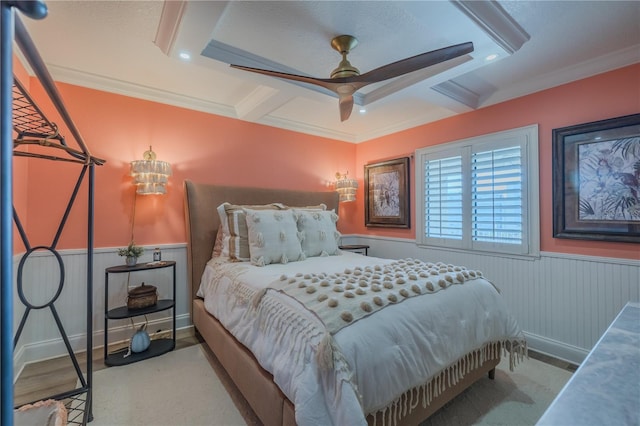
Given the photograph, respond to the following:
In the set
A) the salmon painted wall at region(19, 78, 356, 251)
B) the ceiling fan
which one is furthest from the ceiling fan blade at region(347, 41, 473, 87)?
the salmon painted wall at region(19, 78, 356, 251)

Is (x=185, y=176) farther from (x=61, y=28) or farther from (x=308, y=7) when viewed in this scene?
(x=308, y=7)

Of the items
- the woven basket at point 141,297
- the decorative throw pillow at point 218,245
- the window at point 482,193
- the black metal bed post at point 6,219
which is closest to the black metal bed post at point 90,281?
the woven basket at point 141,297

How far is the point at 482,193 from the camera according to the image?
3.08m

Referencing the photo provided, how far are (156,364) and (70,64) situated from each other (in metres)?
2.70

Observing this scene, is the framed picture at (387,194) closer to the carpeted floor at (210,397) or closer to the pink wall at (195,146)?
the pink wall at (195,146)

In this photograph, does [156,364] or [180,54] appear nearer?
[180,54]

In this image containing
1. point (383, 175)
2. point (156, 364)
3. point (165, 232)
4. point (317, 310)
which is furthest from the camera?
point (383, 175)

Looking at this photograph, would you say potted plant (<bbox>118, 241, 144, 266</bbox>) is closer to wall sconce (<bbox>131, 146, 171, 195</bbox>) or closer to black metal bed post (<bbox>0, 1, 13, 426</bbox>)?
wall sconce (<bbox>131, 146, 171, 195</bbox>)

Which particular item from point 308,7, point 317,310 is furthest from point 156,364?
point 308,7

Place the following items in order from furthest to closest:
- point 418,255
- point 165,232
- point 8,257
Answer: point 418,255, point 165,232, point 8,257

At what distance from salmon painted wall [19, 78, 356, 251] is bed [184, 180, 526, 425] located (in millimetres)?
1185

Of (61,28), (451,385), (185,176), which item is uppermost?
(61,28)

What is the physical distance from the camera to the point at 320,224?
314 centimetres

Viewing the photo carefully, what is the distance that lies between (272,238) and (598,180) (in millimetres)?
2830
